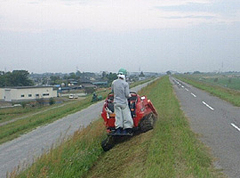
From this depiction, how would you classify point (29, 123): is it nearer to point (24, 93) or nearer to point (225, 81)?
point (24, 93)

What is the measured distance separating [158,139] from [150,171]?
2.88 metres

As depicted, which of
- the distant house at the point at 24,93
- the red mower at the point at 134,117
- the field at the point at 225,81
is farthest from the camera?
the distant house at the point at 24,93

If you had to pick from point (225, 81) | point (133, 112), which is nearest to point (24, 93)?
point (225, 81)

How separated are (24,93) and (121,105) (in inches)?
2006

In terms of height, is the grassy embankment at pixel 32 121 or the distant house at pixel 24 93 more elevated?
the grassy embankment at pixel 32 121

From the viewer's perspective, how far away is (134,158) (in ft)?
27.2

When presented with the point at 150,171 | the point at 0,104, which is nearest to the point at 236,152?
the point at 150,171

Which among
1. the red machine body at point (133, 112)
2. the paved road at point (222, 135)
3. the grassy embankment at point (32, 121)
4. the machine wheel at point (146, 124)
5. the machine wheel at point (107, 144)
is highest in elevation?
the red machine body at point (133, 112)

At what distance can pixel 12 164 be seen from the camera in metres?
10.0

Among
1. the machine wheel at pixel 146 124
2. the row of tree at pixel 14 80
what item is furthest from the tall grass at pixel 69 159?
the row of tree at pixel 14 80

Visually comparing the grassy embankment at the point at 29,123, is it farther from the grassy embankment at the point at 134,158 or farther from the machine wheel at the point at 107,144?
the grassy embankment at the point at 134,158

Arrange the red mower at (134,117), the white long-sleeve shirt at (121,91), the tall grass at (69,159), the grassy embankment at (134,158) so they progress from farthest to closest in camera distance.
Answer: the red mower at (134,117)
the white long-sleeve shirt at (121,91)
the tall grass at (69,159)
the grassy embankment at (134,158)

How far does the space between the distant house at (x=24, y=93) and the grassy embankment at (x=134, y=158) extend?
49.2 metres

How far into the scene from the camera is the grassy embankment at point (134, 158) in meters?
6.87
